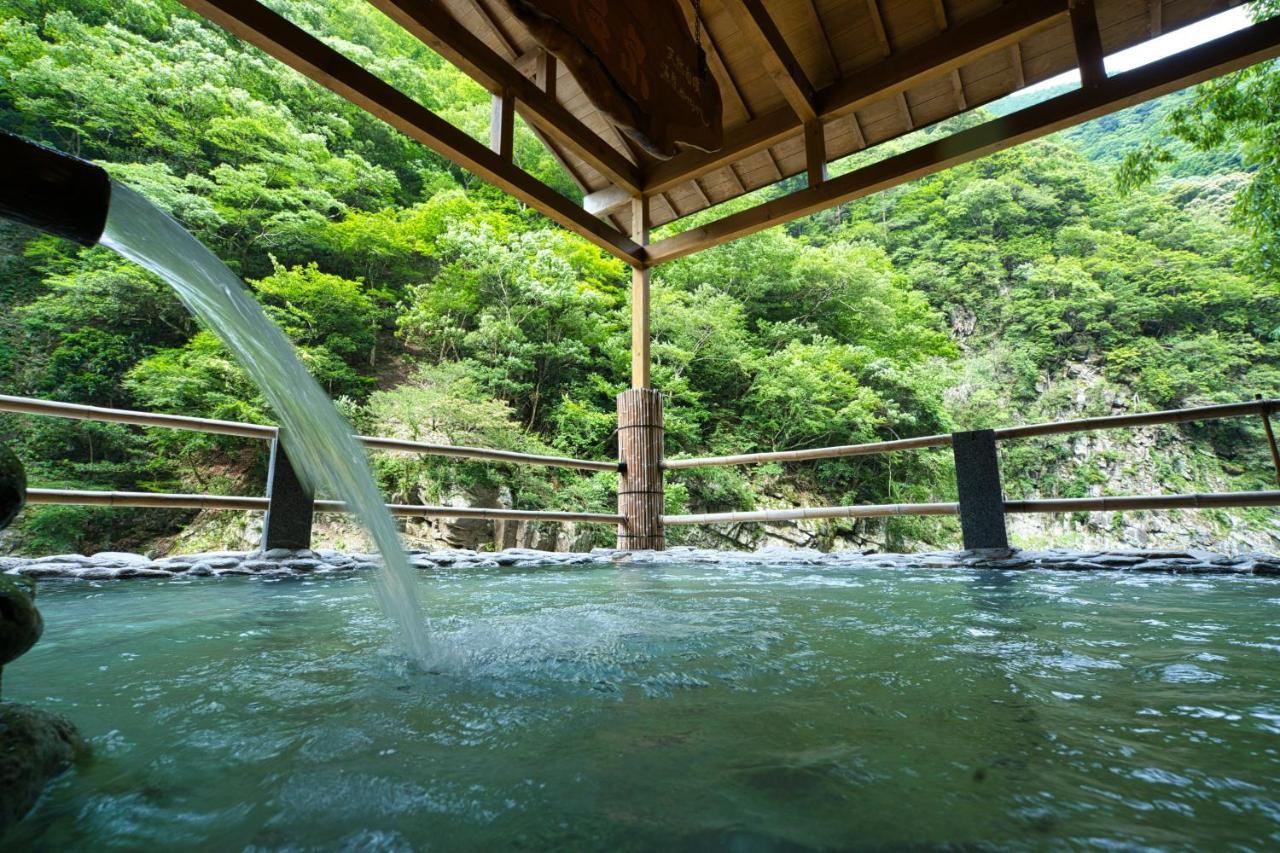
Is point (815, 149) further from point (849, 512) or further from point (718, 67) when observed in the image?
point (849, 512)

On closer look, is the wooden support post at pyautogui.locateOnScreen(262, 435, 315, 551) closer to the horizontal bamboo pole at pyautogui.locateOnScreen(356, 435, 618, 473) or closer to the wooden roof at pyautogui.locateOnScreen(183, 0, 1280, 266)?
the horizontal bamboo pole at pyautogui.locateOnScreen(356, 435, 618, 473)

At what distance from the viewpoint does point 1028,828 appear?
59 cm

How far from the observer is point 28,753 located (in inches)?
27.9

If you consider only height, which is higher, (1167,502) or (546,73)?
(546,73)

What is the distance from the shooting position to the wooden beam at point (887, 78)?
3479mm

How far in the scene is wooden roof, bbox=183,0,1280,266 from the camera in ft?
9.78

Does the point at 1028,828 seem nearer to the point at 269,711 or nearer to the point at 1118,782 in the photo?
the point at 1118,782

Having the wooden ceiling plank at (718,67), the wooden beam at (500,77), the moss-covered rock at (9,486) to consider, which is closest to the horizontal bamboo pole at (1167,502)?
the wooden ceiling plank at (718,67)

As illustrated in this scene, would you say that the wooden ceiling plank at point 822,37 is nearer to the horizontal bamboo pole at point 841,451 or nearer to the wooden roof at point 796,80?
the wooden roof at point 796,80

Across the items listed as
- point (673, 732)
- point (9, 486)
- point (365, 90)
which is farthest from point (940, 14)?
point (9, 486)

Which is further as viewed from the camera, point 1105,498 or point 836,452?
point 836,452

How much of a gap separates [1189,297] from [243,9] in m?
17.2

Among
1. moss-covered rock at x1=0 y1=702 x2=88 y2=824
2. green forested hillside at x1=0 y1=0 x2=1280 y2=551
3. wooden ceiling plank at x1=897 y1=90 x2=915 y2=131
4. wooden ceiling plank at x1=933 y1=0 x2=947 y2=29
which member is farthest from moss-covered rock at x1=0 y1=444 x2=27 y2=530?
Result: green forested hillside at x1=0 y1=0 x2=1280 y2=551

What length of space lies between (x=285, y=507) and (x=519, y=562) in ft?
4.96
